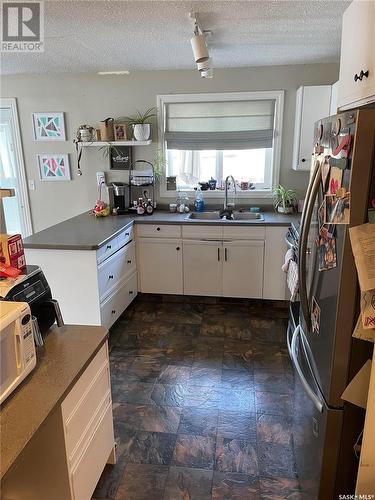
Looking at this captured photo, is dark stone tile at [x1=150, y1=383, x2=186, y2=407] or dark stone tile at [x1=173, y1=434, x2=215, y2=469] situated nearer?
dark stone tile at [x1=173, y1=434, x2=215, y2=469]

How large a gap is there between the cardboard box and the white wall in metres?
2.75

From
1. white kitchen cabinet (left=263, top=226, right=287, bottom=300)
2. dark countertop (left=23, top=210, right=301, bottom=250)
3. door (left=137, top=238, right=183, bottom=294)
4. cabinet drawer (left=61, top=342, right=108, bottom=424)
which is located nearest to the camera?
cabinet drawer (left=61, top=342, right=108, bottom=424)

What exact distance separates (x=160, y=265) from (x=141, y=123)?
1.55m

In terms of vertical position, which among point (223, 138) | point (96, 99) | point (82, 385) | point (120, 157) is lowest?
point (82, 385)

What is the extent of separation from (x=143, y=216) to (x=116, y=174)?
0.72m

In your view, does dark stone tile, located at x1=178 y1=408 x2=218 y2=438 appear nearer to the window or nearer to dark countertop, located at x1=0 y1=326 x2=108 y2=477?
dark countertop, located at x1=0 y1=326 x2=108 y2=477

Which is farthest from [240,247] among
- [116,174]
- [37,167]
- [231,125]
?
[37,167]

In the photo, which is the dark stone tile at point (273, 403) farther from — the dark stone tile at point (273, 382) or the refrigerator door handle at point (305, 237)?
the refrigerator door handle at point (305, 237)

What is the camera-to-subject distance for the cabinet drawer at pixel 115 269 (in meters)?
2.86

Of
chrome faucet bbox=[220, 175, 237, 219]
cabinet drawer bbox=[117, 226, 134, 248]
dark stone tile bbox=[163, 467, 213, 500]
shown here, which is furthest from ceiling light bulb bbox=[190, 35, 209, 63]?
dark stone tile bbox=[163, 467, 213, 500]

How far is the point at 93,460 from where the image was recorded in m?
1.55

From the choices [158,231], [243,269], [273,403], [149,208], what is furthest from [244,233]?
[273,403]

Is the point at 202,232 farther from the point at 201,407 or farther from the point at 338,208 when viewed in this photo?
the point at 338,208

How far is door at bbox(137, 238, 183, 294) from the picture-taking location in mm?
3623
